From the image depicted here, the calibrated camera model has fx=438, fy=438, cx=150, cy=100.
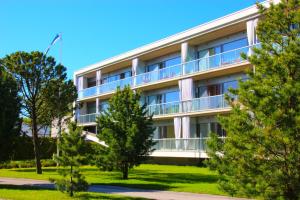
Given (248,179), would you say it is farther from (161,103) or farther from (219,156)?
(161,103)

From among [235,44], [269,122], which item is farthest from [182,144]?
[269,122]

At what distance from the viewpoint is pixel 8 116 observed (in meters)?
21.6

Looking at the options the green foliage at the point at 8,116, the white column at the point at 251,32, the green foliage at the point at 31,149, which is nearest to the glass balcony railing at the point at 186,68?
the white column at the point at 251,32

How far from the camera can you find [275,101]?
30.9 ft

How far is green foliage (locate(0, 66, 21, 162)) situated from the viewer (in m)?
21.3

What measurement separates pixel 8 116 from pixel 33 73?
8913 mm

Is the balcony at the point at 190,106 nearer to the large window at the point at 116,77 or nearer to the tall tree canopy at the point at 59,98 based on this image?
the tall tree canopy at the point at 59,98

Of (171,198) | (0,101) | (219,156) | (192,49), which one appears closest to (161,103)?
(192,49)

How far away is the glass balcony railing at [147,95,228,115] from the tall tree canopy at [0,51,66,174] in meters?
7.92

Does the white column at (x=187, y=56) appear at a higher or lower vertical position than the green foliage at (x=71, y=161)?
higher

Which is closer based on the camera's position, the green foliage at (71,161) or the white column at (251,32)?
the green foliage at (71,161)

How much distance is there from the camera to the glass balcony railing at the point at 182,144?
32.7 metres

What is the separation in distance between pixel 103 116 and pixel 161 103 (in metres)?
14.6

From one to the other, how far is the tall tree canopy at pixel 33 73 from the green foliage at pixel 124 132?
7.43 meters
